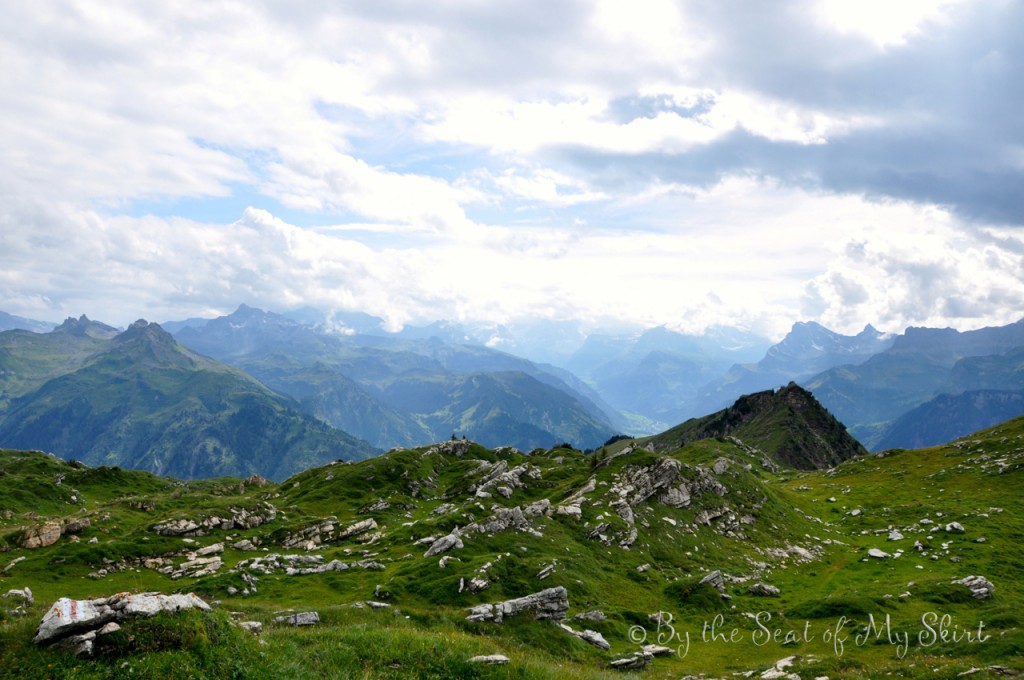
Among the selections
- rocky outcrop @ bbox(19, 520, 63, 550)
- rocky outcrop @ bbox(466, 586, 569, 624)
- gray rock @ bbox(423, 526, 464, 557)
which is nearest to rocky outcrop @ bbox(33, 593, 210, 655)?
rocky outcrop @ bbox(466, 586, 569, 624)

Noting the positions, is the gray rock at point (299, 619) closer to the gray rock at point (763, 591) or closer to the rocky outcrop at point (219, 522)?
the gray rock at point (763, 591)

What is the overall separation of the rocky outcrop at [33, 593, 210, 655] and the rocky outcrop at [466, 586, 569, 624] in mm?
21246

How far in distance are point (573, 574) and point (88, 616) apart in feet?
134

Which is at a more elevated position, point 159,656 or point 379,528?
point 159,656

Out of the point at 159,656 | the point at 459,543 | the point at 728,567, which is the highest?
the point at 159,656

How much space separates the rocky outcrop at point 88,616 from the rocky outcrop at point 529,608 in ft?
69.7

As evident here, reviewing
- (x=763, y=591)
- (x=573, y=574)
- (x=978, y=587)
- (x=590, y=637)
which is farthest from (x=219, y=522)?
(x=978, y=587)

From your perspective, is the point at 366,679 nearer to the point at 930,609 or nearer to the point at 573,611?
the point at 573,611

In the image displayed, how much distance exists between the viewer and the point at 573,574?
167ft

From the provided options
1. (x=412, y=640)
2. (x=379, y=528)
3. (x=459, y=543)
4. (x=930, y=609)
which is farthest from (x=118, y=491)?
(x=930, y=609)

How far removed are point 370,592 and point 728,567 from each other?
4299 centimetres

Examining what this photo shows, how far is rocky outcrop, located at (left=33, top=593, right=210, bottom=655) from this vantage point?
17.2 m

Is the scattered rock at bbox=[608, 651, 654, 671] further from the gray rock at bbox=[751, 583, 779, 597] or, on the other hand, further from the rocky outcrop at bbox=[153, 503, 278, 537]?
the rocky outcrop at bbox=[153, 503, 278, 537]

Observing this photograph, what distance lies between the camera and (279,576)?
187 feet
